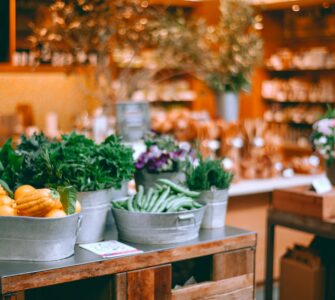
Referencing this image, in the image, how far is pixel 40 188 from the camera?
279 cm

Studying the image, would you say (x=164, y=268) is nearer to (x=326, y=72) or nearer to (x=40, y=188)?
(x=40, y=188)

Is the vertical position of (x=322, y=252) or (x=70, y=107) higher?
(x=70, y=107)

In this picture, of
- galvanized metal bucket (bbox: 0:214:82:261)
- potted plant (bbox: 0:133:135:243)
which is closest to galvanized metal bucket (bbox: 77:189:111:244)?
potted plant (bbox: 0:133:135:243)

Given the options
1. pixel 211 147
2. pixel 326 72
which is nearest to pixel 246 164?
pixel 211 147

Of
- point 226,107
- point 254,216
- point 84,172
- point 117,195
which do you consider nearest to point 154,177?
point 117,195

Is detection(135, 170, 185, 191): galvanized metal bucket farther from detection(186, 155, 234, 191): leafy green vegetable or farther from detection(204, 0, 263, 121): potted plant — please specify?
detection(204, 0, 263, 121): potted plant

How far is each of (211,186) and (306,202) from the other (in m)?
1.15

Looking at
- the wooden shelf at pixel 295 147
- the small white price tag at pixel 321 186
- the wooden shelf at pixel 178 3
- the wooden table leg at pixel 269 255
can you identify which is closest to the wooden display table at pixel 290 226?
the wooden table leg at pixel 269 255

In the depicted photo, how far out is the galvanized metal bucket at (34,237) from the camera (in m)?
2.47

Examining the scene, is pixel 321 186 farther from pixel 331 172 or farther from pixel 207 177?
pixel 207 177

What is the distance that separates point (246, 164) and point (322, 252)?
1554 millimetres

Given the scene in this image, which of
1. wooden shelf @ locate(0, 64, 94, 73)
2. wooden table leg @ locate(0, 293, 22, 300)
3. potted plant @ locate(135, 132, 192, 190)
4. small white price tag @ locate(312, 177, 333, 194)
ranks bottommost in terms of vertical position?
wooden table leg @ locate(0, 293, 22, 300)

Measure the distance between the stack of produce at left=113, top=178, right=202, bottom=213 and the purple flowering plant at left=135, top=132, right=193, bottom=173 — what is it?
18cm

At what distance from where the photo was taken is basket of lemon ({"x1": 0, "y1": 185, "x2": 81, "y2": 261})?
8.11ft
